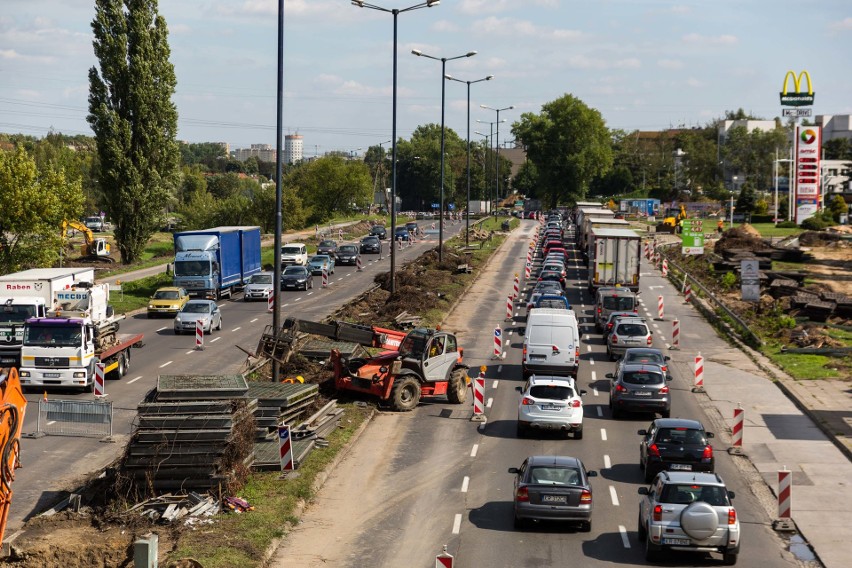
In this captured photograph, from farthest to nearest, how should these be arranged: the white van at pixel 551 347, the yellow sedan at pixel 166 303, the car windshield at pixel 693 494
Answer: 1. the yellow sedan at pixel 166 303
2. the white van at pixel 551 347
3. the car windshield at pixel 693 494

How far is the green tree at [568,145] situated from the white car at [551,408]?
139851mm

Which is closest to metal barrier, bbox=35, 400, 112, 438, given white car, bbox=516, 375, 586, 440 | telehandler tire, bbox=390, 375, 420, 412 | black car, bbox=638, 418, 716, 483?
telehandler tire, bbox=390, 375, 420, 412

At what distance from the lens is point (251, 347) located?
42562 millimetres

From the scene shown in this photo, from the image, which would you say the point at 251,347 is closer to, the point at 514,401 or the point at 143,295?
the point at 514,401

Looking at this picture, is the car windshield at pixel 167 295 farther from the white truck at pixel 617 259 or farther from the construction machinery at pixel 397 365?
the white truck at pixel 617 259

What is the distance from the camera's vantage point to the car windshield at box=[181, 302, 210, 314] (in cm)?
Result: 4606

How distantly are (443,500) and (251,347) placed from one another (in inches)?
850

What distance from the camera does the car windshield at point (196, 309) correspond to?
46.1 m

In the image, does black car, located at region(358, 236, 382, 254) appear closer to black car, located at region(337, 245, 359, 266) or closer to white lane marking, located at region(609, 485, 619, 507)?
black car, located at region(337, 245, 359, 266)

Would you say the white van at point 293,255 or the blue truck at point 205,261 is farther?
the white van at point 293,255

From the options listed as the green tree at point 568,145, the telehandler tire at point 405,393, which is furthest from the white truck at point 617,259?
the green tree at point 568,145

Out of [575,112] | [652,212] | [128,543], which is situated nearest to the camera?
[128,543]

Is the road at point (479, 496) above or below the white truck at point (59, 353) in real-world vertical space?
below

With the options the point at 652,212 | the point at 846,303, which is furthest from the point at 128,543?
the point at 652,212
